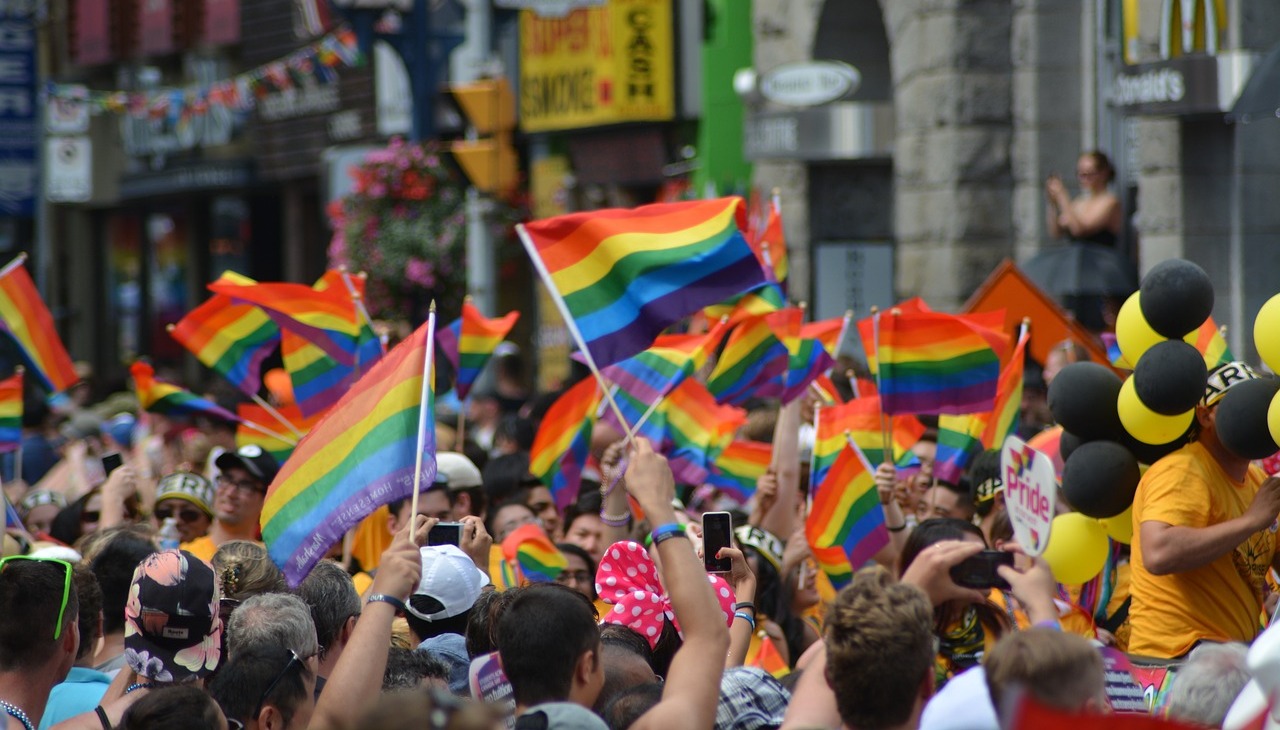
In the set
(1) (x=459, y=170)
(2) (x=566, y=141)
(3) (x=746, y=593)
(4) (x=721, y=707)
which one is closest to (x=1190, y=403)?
(3) (x=746, y=593)

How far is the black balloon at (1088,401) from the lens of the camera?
6.37m

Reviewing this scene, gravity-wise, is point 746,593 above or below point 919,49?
below

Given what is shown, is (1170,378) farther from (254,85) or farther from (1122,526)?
(254,85)

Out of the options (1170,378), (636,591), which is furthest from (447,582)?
(1170,378)

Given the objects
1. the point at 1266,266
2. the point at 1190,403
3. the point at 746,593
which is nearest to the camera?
the point at 746,593

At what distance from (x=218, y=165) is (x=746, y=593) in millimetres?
27473

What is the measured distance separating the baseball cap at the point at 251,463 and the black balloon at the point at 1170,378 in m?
3.73

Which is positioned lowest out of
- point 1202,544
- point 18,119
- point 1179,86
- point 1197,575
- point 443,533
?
point 1197,575

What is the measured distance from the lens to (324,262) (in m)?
30.5

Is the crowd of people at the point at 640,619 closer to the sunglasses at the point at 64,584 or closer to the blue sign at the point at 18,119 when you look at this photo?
the sunglasses at the point at 64,584

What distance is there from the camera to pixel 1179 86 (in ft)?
36.9

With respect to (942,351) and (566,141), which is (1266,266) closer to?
(942,351)

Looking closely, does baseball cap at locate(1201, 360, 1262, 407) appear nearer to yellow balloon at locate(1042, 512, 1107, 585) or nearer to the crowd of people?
the crowd of people

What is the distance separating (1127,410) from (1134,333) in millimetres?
340
